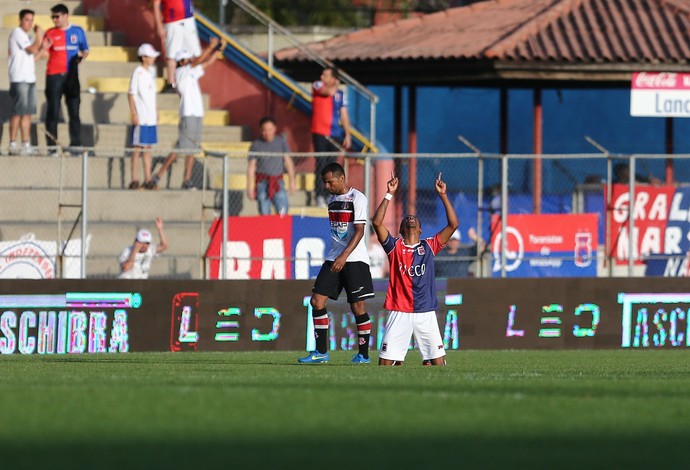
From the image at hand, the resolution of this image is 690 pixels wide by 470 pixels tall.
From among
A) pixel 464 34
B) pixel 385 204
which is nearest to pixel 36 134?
pixel 464 34

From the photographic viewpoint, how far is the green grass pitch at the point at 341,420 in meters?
7.57

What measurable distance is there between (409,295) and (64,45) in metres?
9.78

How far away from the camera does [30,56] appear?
2311 centimetres

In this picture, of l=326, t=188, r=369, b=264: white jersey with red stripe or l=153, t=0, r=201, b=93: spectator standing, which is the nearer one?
l=326, t=188, r=369, b=264: white jersey with red stripe

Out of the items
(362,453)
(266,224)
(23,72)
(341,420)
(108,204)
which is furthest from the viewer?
(23,72)

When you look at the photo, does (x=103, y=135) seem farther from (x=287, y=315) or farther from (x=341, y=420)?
(x=341, y=420)

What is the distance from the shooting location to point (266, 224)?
20.5 m

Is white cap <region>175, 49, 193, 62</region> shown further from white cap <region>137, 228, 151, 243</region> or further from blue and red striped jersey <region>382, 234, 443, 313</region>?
blue and red striped jersey <region>382, 234, 443, 313</region>

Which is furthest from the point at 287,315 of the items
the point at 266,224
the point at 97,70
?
the point at 97,70

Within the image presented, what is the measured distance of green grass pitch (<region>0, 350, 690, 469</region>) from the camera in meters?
7.57

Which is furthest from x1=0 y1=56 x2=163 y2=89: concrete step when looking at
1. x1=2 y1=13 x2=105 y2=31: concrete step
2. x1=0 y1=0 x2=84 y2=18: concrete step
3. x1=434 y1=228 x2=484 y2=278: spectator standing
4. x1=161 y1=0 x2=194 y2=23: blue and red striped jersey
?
x1=434 y1=228 x2=484 y2=278: spectator standing

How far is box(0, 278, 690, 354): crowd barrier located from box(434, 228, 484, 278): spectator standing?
353 mm

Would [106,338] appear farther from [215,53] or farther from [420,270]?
[215,53]

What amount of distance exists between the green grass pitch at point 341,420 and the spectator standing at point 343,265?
2309 mm
